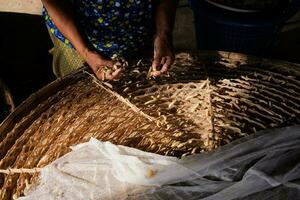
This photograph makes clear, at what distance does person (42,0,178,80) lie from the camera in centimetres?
121

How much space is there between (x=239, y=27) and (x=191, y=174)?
84 cm

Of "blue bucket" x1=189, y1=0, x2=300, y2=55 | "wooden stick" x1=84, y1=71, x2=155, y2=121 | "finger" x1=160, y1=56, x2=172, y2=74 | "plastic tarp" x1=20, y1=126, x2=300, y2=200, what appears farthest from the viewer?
"blue bucket" x1=189, y1=0, x2=300, y2=55

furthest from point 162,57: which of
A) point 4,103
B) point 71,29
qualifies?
point 4,103

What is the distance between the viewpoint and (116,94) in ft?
4.36

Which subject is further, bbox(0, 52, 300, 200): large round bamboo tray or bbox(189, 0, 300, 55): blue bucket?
bbox(189, 0, 300, 55): blue bucket

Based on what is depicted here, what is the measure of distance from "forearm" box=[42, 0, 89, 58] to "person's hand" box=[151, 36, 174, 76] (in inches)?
9.4

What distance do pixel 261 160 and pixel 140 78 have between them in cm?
53

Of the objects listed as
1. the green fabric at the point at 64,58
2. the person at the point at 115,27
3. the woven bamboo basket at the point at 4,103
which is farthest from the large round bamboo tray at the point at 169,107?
the woven bamboo basket at the point at 4,103

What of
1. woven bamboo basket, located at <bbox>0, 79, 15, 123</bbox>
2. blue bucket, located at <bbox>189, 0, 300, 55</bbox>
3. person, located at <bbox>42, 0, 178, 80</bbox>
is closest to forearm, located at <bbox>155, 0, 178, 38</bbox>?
person, located at <bbox>42, 0, 178, 80</bbox>

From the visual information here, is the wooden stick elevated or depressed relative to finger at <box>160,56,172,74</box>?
depressed

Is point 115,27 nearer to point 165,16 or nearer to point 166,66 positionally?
point 165,16

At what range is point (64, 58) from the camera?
1.80 m

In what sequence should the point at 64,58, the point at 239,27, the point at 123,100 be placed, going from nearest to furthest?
Result: 1. the point at 123,100
2. the point at 239,27
3. the point at 64,58

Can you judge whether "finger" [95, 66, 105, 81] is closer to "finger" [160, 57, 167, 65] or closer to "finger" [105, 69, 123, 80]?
"finger" [105, 69, 123, 80]
